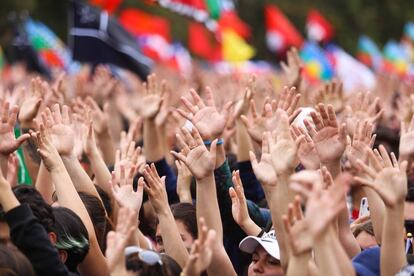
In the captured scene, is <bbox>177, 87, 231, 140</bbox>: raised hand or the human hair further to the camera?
<bbox>177, 87, 231, 140</bbox>: raised hand

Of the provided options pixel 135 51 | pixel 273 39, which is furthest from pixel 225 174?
pixel 273 39

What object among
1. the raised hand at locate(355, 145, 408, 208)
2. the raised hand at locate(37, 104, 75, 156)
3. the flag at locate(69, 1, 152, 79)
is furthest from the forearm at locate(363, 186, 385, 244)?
the flag at locate(69, 1, 152, 79)

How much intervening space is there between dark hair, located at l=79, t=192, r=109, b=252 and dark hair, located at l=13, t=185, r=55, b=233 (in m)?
0.78

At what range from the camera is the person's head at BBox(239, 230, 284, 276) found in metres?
5.34

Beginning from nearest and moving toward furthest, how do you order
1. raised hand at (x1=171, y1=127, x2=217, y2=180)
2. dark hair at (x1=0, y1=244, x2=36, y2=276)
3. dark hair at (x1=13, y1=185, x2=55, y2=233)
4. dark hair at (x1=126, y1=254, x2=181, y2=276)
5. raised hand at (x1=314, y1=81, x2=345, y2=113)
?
dark hair at (x1=0, y1=244, x2=36, y2=276), dark hair at (x1=126, y1=254, x2=181, y2=276), dark hair at (x1=13, y1=185, x2=55, y2=233), raised hand at (x1=171, y1=127, x2=217, y2=180), raised hand at (x1=314, y1=81, x2=345, y2=113)

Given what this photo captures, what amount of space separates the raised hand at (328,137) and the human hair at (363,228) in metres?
0.59

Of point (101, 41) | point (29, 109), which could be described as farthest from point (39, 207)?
point (101, 41)

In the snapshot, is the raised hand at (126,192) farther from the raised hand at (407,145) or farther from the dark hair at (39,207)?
the raised hand at (407,145)

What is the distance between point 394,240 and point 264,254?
2.62 feet

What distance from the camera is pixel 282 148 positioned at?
17.5ft

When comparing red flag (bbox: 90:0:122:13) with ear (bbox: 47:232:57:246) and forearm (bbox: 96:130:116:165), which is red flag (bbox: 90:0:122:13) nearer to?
forearm (bbox: 96:130:116:165)

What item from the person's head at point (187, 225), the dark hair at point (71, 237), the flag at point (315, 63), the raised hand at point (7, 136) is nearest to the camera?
the dark hair at point (71, 237)

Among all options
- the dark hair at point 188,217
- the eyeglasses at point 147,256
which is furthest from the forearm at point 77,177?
the eyeglasses at point 147,256

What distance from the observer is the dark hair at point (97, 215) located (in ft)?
19.7
